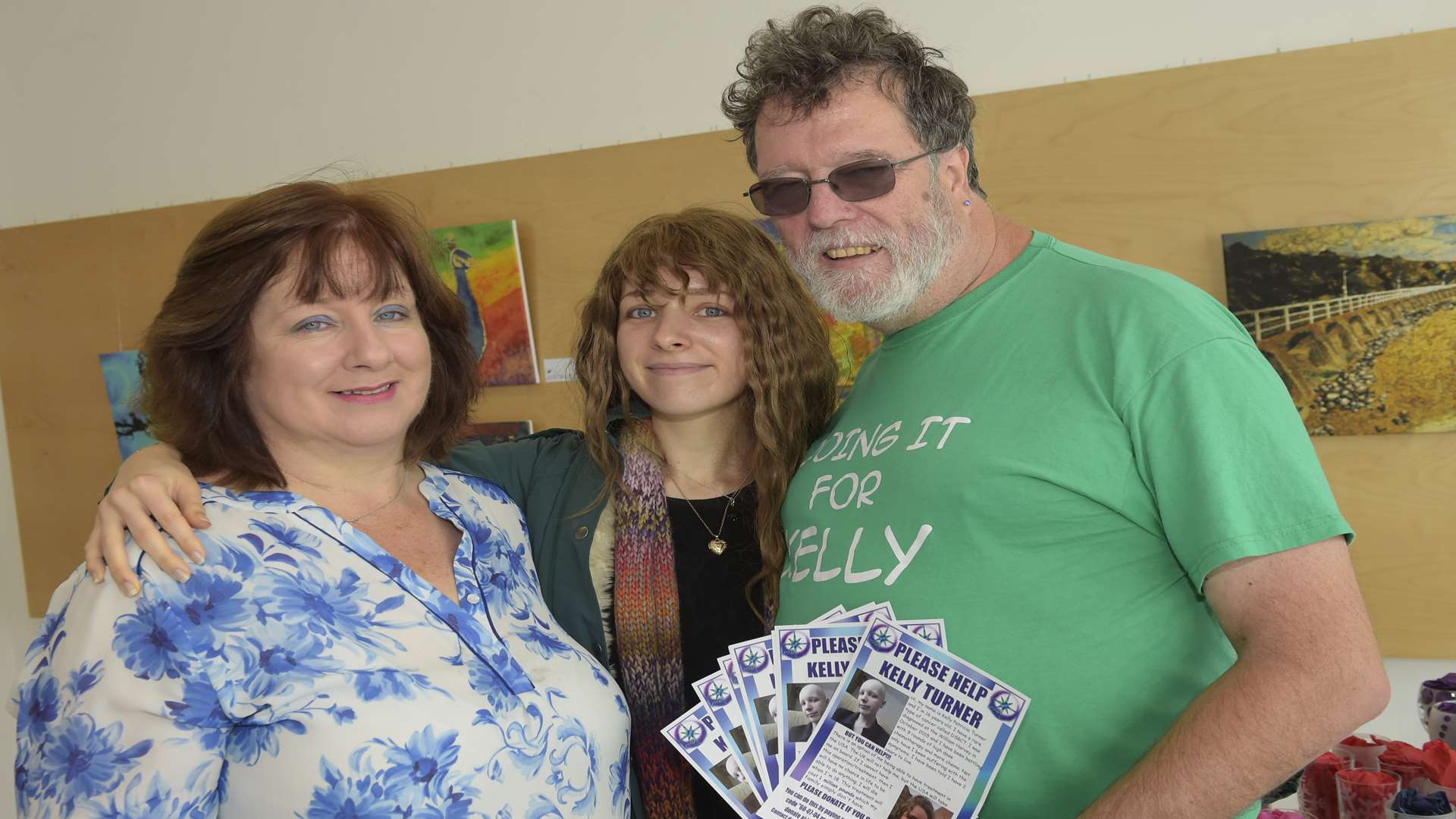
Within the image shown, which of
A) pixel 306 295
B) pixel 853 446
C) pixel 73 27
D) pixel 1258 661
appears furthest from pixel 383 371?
pixel 73 27

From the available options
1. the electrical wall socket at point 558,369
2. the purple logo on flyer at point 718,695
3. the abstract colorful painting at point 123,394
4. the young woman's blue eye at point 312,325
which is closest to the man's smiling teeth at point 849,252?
the purple logo on flyer at point 718,695

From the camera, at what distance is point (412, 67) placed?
14.8 feet

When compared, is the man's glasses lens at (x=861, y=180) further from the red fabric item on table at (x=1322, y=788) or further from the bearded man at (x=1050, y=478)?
the red fabric item on table at (x=1322, y=788)

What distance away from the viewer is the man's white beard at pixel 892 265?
1907mm

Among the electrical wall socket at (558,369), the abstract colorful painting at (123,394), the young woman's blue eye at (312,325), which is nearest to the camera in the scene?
the young woman's blue eye at (312,325)

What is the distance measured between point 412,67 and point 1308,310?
3695mm

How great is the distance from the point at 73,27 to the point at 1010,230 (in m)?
5.03

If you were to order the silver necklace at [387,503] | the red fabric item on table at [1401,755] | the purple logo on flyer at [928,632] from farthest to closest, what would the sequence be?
1. the red fabric item on table at [1401,755]
2. the silver necklace at [387,503]
3. the purple logo on flyer at [928,632]

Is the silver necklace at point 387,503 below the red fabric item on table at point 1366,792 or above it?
above

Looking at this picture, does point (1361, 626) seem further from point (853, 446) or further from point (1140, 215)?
point (1140, 215)

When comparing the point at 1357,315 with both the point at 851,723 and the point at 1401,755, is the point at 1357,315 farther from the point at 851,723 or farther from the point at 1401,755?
the point at 851,723

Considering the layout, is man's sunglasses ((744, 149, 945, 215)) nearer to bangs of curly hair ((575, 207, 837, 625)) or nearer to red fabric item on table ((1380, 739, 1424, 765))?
bangs of curly hair ((575, 207, 837, 625))

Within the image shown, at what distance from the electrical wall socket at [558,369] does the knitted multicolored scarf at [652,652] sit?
6.71ft

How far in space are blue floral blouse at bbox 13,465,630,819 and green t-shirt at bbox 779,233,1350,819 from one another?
22.9 inches
